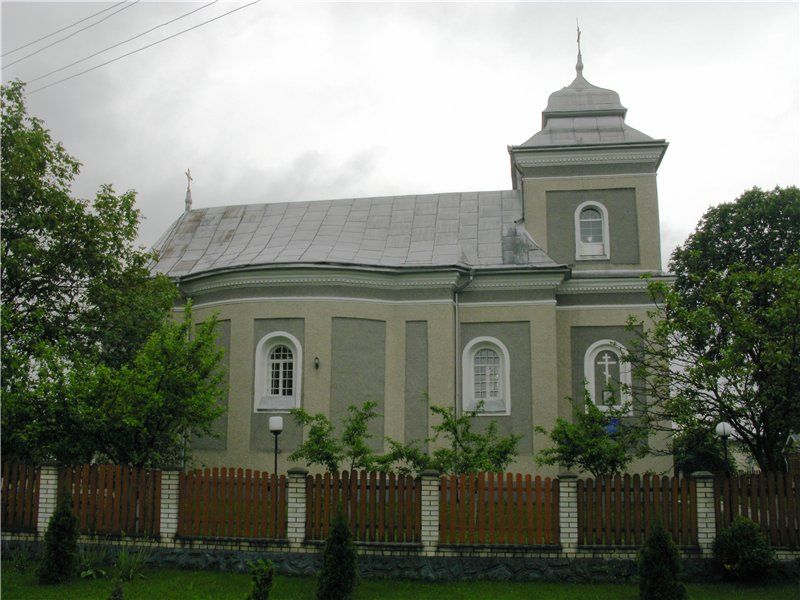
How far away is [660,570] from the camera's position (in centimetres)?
1150

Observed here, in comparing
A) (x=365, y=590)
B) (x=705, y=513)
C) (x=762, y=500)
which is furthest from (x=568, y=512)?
(x=365, y=590)

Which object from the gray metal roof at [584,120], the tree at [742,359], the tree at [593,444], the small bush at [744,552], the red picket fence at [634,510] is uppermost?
the gray metal roof at [584,120]

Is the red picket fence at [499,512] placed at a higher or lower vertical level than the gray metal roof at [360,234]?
lower

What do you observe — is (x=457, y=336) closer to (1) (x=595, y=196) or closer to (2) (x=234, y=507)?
(1) (x=595, y=196)

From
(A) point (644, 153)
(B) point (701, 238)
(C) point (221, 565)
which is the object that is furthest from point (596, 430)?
(B) point (701, 238)

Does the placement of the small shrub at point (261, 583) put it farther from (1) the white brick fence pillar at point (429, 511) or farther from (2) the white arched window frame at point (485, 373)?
(2) the white arched window frame at point (485, 373)

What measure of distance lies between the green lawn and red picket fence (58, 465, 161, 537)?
49.9 inches

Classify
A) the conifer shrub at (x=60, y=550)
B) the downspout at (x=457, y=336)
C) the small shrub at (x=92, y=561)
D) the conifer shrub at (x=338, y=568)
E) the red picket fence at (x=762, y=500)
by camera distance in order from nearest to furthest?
the conifer shrub at (x=338, y=568), the conifer shrub at (x=60, y=550), the red picket fence at (x=762, y=500), the small shrub at (x=92, y=561), the downspout at (x=457, y=336)

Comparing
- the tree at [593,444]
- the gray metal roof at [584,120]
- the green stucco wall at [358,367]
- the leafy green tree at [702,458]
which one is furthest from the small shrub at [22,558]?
the gray metal roof at [584,120]

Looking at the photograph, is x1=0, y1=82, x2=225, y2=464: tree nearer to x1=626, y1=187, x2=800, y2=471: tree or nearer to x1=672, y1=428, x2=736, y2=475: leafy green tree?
x1=626, y1=187, x2=800, y2=471: tree

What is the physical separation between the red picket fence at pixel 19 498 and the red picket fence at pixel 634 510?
10305 millimetres

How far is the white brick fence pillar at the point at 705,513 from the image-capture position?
13.1 meters

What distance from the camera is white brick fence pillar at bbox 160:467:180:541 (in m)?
14.2

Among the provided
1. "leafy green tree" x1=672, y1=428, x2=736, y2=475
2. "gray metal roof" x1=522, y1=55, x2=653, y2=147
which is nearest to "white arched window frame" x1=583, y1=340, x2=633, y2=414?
"leafy green tree" x1=672, y1=428, x2=736, y2=475
